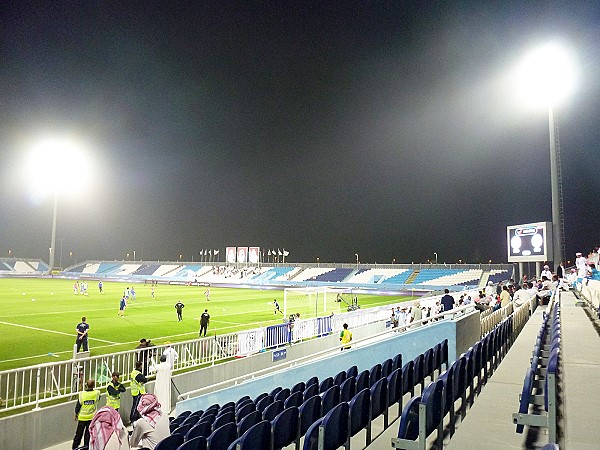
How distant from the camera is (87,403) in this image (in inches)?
332

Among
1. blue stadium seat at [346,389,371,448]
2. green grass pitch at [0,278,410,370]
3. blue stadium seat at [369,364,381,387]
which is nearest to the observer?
blue stadium seat at [346,389,371,448]

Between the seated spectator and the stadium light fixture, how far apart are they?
25381 mm

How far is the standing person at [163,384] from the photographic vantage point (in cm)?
1119

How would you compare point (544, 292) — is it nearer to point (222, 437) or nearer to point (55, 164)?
point (222, 437)

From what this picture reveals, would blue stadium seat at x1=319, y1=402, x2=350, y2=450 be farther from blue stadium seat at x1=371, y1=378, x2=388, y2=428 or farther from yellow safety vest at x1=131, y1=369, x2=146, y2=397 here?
yellow safety vest at x1=131, y1=369, x2=146, y2=397

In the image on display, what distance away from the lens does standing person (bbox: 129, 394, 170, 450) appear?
Result: 5770 mm

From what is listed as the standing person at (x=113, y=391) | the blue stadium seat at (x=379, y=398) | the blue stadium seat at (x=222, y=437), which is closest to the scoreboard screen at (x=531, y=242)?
the standing person at (x=113, y=391)

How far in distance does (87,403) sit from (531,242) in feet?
92.2

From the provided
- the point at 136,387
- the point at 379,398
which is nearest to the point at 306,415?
the point at 379,398

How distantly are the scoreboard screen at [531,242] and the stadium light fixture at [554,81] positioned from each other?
1.05 m

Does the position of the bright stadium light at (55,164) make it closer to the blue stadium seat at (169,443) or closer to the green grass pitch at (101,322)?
the green grass pitch at (101,322)

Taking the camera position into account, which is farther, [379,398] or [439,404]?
[379,398]

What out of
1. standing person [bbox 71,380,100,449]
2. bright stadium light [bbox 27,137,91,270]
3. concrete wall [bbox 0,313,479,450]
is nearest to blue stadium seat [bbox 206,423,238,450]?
concrete wall [bbox 0,313,479,450]

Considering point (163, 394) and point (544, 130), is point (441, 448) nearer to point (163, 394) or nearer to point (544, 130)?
point (163, 394)
